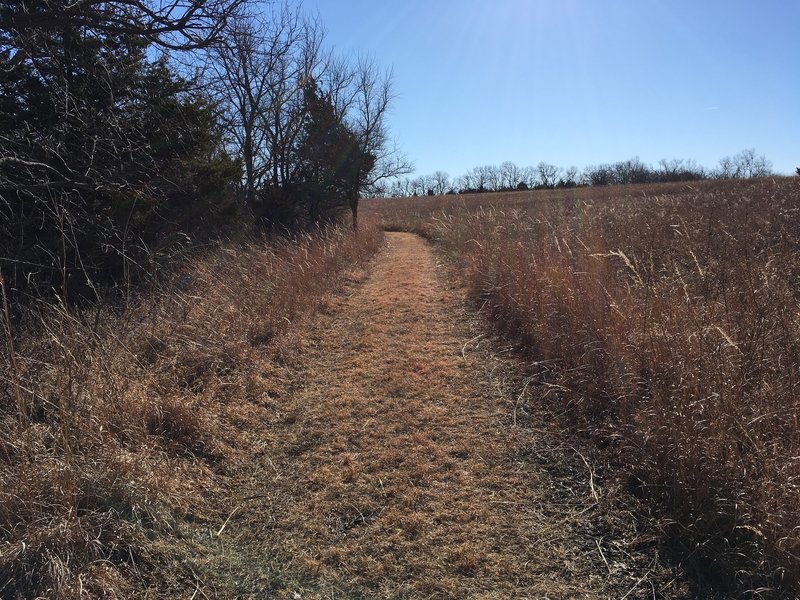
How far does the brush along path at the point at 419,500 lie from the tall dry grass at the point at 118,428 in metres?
0.46

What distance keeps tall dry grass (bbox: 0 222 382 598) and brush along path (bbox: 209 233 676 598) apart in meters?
0.46

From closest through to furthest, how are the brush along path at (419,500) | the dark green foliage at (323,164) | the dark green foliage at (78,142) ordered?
the brush along path at (419,500), the dark green foliage at (78,142), the dark green foliage at (323,164)

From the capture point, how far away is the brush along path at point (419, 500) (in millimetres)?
2551

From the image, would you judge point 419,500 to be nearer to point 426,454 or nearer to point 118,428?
point 426,454

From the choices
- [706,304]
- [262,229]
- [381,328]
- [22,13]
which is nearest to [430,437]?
[706,304]

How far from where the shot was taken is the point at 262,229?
52.0 ft

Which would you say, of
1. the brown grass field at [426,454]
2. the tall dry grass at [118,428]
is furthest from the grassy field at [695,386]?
the tall dry grass at [118,428]

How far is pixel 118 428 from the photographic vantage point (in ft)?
11.4

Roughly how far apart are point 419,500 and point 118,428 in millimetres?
2157

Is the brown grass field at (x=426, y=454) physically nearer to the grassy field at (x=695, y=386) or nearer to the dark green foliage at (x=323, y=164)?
the grassy field at (x=695, y=386)

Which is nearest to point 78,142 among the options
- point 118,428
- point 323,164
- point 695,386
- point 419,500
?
point 118,428

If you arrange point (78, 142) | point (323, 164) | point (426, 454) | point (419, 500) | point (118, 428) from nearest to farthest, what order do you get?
point (419, 500) < point (118, 428) < point (426, 454) < point (78, 142) < point (323, 164)

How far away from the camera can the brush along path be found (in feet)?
8.37

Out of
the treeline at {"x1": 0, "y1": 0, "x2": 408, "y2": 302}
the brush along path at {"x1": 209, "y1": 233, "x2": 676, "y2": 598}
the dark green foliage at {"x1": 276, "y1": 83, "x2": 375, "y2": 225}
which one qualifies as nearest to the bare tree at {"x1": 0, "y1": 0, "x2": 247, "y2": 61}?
the treeline at {"x1": 0, "y1": 0, "x2": 408, "y2": 302}
